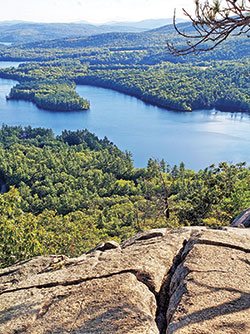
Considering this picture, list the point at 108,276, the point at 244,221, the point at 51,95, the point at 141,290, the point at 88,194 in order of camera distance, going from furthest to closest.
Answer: the point at 51,95 < the point at 88,194 < the point at 244,221 < the point at 108,276 < the point at 141,290

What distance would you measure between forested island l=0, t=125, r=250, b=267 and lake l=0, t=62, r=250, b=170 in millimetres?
7794

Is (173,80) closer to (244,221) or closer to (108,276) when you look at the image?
(244,221)

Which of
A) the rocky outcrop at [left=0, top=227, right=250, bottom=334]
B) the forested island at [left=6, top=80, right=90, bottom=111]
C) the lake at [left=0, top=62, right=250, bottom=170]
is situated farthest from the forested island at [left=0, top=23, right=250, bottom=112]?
the rocky outcrop at [left=0, top=227, right=250, bottom=334]

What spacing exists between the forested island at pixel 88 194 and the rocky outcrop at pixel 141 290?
387cm

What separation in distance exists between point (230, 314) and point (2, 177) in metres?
55.9

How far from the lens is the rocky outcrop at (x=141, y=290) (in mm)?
5016

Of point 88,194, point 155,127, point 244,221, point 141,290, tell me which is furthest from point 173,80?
point 141,290

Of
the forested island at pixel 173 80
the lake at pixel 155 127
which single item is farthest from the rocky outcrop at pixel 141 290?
the forested island at pixel 173 80

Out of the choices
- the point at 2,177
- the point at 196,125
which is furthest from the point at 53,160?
the point at 196,125

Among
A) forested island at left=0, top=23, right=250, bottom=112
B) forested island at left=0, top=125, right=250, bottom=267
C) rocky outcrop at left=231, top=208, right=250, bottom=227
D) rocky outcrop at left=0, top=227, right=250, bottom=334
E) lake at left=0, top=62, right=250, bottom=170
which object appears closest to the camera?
rocky outcrop at left=0, top=227, right=250, bottom=334

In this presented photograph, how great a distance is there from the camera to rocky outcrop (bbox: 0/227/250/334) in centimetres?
502

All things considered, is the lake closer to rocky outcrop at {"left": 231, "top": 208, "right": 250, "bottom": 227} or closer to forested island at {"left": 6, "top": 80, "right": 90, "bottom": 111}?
forested island at {"left": 6, "top": 80, "right": 90, "bottom": 111}

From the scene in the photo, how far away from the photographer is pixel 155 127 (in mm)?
82688

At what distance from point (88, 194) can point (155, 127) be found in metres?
41.4
